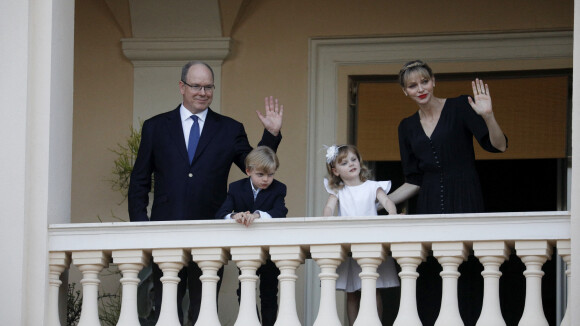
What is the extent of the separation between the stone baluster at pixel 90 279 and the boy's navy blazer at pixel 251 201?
26.8 inches

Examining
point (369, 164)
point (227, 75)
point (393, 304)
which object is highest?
point (227, 75)

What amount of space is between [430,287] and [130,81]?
340 cm

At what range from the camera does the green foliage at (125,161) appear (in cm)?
1003

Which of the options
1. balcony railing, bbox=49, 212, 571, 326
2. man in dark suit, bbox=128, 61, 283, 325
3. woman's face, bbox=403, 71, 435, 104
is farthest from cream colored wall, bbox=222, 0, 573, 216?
balcony railing, bbox=49, 212, 571, 326

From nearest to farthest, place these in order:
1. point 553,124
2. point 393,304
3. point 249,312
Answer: point 249,312 < point 553,124 < point 393,304

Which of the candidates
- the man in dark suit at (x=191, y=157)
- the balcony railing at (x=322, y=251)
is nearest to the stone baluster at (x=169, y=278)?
the balcony railing at (x=322, y=251)

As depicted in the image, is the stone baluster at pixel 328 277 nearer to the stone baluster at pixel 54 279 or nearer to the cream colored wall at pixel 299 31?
the stone baluster at pixel 54 279

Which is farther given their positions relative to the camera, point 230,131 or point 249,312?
point 230,131

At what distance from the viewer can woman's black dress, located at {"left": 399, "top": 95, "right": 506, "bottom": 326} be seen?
7.77 metres

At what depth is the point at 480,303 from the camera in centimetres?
773

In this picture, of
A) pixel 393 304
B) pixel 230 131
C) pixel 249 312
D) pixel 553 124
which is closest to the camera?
pixel 249 312

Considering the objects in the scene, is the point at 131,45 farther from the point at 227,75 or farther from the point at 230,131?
the point at 230,131

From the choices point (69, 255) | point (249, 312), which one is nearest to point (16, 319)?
point (69, 255)

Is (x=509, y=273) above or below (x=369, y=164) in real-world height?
below
